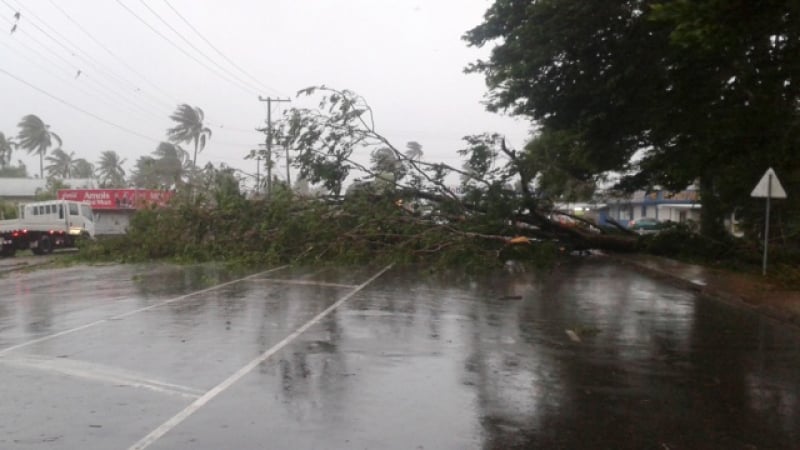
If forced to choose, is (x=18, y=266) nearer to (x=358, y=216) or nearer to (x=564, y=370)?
(x=358, y=216)

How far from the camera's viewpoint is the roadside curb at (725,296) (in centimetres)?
1277

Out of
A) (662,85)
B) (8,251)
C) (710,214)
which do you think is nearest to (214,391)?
(662,85)

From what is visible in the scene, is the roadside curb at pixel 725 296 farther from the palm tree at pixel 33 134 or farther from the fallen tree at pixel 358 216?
the palm tree at pixel 33 134

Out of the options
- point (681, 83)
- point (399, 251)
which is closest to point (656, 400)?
point (681, 83)

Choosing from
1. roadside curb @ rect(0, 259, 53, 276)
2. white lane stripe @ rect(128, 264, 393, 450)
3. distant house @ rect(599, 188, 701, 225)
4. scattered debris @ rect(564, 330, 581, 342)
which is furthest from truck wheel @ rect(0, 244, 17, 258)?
distant house @ rect(599, 188, 701, 225)

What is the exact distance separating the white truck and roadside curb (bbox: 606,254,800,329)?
79.3ft

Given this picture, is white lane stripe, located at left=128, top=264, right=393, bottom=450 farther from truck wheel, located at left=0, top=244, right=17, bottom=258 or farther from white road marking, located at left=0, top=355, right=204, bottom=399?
truck wheel, located at left=0, top=244, right=17, bottom=258

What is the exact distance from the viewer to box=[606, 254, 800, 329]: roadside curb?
41.9ft

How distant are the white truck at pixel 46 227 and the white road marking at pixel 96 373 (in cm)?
2608

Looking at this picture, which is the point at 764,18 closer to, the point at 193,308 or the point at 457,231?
the point at 193,308

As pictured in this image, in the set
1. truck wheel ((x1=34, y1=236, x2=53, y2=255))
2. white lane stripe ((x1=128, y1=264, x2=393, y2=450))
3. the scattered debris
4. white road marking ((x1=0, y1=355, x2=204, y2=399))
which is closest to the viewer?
white lane stripe ((x1=128, y1=264, x2=393, y2=450))

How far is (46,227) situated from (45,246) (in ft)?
2.80

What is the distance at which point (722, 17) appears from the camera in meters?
10.6

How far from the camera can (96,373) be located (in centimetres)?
828
